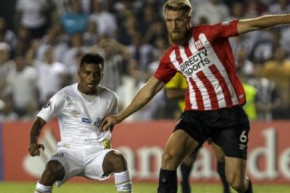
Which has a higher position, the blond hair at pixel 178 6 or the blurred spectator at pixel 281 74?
the blond hair at pixel 178 6

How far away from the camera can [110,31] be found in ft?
57.4

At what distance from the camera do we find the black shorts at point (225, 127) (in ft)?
29.4

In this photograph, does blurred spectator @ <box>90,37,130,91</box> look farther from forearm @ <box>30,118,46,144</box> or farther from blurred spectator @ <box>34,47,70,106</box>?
forearm @ <box>30,118,46,144</box>

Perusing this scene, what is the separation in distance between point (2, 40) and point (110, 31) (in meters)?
1.96

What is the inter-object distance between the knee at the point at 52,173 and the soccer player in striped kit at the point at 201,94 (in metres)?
0.61

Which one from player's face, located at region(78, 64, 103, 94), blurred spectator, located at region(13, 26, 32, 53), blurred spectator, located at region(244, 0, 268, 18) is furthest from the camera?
blurred spectator, located at region(13, 26, 32, 53)

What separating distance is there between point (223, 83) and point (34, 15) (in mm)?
9776

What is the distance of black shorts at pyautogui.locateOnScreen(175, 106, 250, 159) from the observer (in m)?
8.95

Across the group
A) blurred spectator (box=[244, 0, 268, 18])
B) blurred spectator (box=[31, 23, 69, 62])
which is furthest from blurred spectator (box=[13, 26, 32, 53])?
blurred spectator (box=[244, 0, 268, 18])

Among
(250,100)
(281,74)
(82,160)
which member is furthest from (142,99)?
(281,74)

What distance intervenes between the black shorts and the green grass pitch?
3.98 m

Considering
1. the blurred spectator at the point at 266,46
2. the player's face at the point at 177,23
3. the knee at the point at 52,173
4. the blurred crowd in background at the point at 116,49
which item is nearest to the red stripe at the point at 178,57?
the player's face at the point at 177,23

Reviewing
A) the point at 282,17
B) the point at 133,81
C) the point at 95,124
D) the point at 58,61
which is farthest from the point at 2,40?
the point at 282,17

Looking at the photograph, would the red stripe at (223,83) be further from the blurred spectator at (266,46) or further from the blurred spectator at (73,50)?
the blurred spectator at (73,50)
